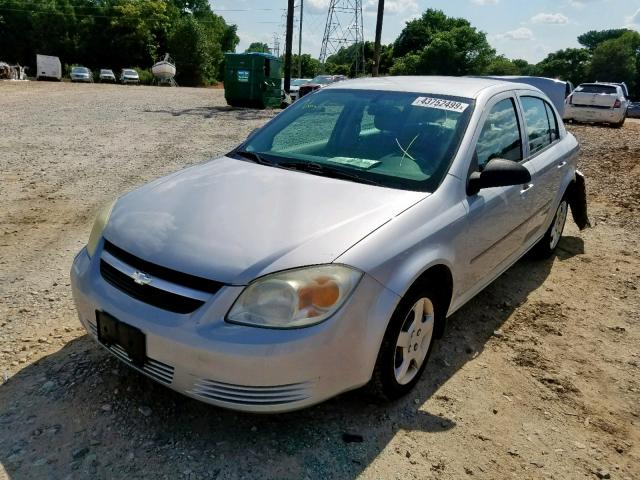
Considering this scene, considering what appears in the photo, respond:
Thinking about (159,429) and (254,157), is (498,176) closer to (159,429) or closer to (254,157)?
(254,157)

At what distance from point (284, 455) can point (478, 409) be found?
1079 millimetres

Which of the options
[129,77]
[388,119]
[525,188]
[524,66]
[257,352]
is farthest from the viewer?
[524,66]

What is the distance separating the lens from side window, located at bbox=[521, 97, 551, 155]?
3846 mm

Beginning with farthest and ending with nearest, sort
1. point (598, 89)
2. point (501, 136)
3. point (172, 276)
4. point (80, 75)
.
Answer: point (80, 75) → point (598, 89) → point (501, 136) → point (172, 276)

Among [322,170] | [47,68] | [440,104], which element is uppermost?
[47,68]

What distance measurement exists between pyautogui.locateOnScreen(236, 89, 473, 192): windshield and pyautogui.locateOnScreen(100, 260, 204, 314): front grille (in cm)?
118

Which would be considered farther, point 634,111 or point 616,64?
point 616,64

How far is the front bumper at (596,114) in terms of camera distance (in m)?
16.0

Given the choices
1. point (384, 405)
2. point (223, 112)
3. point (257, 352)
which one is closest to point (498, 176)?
point (384, 405)

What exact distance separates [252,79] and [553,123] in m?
14.3

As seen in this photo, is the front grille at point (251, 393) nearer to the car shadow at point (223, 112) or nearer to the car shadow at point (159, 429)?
the car shadow at point (159, 429)

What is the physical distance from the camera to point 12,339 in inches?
117

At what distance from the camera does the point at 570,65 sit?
7694 cm

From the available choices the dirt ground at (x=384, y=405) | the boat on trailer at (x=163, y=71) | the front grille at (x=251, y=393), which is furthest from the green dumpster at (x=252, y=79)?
the boat on trailer at (x=163, y=71)
